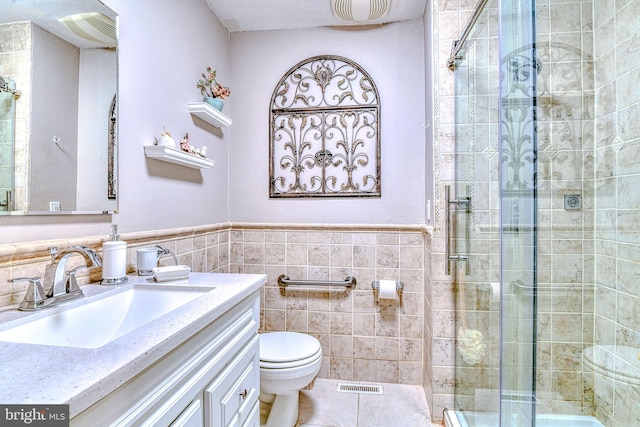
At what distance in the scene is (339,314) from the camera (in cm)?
213

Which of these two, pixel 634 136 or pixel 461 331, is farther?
pixel 461 331

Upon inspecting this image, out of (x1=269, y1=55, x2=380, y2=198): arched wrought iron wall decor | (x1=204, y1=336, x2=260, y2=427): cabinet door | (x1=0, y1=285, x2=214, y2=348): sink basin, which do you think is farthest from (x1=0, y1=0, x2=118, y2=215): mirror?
(x1=269, y1=55, x2=380, y2=198): arched wrought iron wall decor

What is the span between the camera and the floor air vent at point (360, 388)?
78.5 inches

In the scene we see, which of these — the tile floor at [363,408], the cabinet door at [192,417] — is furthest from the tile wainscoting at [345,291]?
the cabinet door at [192,417]

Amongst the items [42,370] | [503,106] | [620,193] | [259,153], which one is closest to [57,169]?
[42,370]

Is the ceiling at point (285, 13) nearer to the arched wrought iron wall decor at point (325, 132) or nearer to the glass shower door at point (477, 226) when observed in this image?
the arched wrought iron wall decor at point (325, 132)

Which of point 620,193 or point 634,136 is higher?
point 634,136

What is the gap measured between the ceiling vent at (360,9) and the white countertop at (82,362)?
1.87 m

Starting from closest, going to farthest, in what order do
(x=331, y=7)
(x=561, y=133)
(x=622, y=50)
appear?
(x=622, y=50), (x=561, y=133), (x=331, y=7)

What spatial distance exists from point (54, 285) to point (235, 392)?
63 centimetres

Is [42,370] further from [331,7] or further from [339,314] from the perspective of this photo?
[331,7]

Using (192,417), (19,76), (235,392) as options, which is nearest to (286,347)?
(235,392)

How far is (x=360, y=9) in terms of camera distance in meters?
1.93

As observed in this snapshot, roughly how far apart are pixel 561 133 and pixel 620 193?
0.37 m
